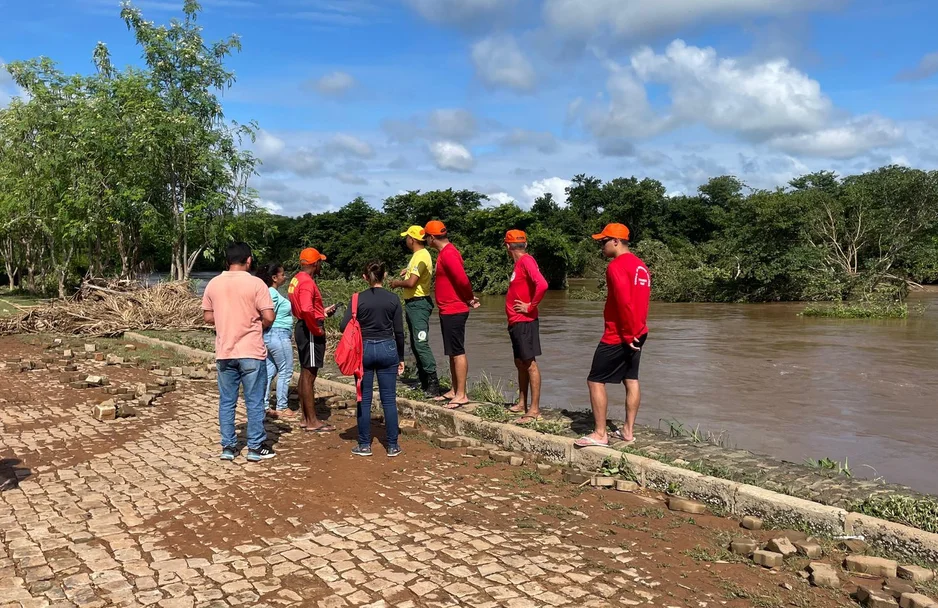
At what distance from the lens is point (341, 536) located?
433 cm

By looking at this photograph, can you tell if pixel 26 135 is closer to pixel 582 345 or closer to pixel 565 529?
pixel 582 345

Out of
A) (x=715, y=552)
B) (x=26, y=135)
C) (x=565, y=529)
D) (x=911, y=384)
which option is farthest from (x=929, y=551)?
(x=26, y=135)

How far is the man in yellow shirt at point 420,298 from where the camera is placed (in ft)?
24.3

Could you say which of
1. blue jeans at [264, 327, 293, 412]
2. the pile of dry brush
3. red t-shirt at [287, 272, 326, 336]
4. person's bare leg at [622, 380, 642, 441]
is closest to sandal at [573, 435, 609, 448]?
person's bare leg at [622, 380, 642, 441]

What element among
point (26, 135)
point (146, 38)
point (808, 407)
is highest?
point (146, 38)

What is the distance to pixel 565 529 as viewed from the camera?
4438mm

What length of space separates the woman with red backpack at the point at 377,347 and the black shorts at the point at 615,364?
1715mm

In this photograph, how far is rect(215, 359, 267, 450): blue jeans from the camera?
5930 mm

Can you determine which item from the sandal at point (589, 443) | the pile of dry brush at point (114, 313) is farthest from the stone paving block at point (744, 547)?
the pile of dry brush at point (114, 313)

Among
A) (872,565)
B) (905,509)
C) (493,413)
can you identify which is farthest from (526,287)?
Result: (872,565)

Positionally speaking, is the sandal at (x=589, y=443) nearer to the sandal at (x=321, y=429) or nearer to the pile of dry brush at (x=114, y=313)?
the sandal at (x=321, y=429)

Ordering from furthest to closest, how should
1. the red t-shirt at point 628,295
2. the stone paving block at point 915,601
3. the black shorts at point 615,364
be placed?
the black shorts at point 615,364 → the red t-shirt at point 628,295 → the stone paving block at point 915,601

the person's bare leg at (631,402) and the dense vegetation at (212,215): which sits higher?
the dense vegetation at (212,215)

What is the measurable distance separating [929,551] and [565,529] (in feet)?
6.59
